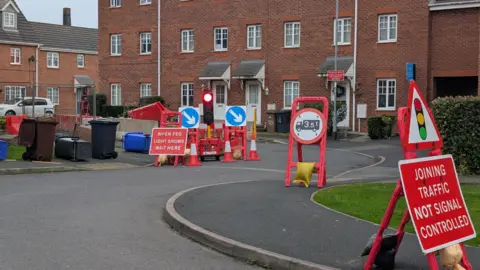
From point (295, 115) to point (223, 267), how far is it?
6369 mm

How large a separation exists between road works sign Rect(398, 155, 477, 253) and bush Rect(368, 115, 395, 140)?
2224 centimetres

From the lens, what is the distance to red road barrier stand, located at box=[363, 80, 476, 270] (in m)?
5.59

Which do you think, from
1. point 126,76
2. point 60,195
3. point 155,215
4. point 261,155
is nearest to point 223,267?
point 155,215

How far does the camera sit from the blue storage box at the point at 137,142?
2261 centimetres

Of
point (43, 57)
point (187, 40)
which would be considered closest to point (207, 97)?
point (187, 40)

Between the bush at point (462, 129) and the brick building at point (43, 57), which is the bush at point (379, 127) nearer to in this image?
the bush at point (462, 129)

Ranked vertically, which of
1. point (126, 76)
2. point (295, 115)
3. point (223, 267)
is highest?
point (126, 76)

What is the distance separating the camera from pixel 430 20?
29.4 meters

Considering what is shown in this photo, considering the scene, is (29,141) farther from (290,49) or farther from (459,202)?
(290,49)

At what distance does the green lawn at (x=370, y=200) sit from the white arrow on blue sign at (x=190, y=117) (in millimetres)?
7929

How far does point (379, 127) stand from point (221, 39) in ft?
40.3

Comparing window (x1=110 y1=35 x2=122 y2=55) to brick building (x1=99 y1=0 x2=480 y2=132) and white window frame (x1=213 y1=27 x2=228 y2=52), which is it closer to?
brick building (x1=99 y1=0 x2=480 y2=132)

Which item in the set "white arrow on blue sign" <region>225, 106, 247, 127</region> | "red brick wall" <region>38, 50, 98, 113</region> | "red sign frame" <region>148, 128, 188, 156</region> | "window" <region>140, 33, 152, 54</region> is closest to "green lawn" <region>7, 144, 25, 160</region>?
"red sign frame" <region>148, 128, 188, 156</region>

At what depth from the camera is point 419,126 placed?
19.2 ft
